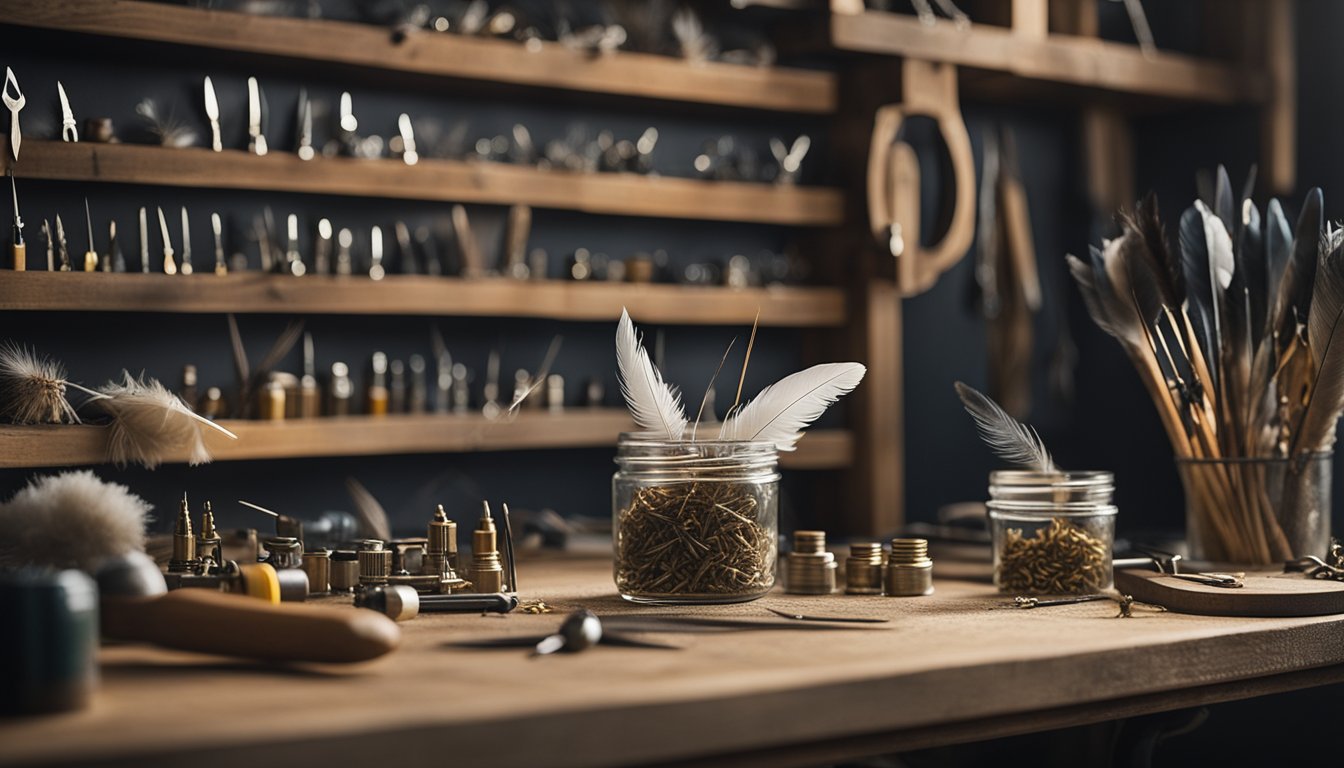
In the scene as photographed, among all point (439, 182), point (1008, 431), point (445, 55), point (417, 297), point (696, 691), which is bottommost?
point (696, 691)

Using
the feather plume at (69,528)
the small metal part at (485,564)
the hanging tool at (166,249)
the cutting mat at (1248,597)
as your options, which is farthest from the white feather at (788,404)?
the hanging tool at (166,249)

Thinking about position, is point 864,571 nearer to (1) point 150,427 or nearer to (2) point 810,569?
(2) point 810,569

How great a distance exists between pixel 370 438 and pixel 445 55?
0.71m

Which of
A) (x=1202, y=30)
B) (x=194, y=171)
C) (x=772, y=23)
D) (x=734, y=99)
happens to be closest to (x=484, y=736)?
(x=194, y=171)

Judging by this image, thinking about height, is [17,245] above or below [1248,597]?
above

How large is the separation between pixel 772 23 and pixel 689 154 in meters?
0.33

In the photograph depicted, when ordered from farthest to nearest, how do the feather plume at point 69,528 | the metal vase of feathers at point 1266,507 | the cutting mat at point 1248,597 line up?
1. the metal vase of feathers at point 1266,507
2. the cutting mat at point 1248,597
3. the feather plume at point 69,528

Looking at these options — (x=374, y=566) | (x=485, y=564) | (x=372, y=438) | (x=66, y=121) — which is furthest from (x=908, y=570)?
(x=66, y=121)

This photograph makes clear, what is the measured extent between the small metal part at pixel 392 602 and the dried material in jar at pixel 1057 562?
811mm

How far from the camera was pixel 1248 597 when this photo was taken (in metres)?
1.73

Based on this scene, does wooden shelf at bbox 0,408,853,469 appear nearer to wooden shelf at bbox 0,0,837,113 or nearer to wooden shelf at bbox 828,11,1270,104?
wooden shelf at bbox 0,0,837,113

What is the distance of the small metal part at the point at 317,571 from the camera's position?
187 cm

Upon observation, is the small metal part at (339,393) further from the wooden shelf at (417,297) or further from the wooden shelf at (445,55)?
the wooden shelf at (445,55)

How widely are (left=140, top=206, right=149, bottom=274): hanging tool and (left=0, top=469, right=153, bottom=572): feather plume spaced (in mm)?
945
